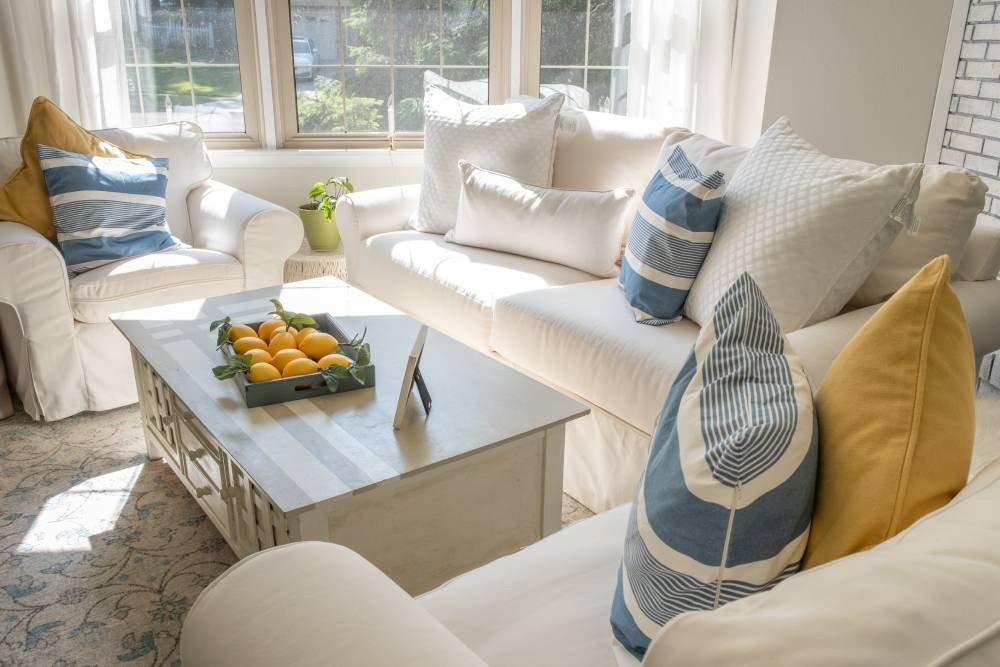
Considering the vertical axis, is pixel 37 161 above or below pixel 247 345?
above

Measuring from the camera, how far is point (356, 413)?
5.93 ft

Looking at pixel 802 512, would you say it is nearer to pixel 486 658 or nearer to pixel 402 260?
pixel 486 658

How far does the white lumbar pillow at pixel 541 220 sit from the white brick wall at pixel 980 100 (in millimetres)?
1538

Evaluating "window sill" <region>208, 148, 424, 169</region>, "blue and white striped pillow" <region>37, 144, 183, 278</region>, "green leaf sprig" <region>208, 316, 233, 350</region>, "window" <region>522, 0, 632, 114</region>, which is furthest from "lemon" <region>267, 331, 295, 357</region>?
"window" <region>522, 0, 632, 114</region>

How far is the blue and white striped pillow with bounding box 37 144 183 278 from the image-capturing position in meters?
2.84

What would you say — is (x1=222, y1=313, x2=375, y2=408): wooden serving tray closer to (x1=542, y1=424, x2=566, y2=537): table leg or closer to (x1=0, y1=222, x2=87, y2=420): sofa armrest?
(x1=542, y1=424, x2=566, y2=537): table leg

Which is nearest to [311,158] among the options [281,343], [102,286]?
[102,286]

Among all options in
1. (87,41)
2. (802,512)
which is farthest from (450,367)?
(87,41)

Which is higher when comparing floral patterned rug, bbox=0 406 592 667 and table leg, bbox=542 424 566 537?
table leg, bbox=542 424 566 537

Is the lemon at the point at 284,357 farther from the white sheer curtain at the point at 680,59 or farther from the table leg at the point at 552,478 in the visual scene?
the white sheer curtain at the point at 680,59

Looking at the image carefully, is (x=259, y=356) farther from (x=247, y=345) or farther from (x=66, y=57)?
(x=66, y=57)

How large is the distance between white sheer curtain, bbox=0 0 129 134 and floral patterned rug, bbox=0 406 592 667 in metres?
1.55

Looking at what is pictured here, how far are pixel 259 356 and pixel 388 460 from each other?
1.59ft

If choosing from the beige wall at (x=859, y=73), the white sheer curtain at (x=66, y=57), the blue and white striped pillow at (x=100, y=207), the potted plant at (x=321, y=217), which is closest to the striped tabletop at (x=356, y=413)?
the blue and white striped pillow at (x=100, y=207)
